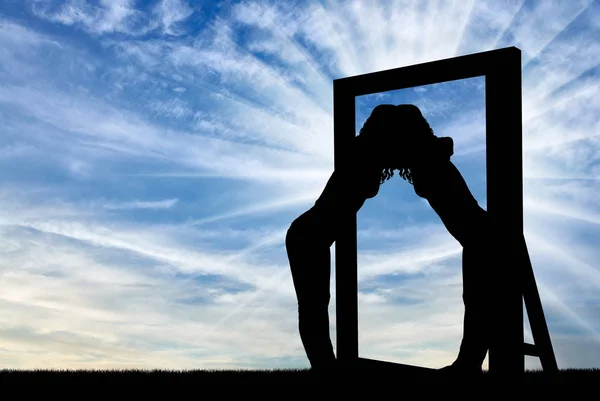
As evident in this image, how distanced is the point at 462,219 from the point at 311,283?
136 centimetres

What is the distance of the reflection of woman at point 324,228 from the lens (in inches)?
262

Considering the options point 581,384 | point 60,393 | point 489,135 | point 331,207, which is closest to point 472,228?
point 489,135

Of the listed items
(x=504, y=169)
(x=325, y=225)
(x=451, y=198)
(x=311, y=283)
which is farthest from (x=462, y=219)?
(x=311, y=283)

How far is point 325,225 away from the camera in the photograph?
6.78 m

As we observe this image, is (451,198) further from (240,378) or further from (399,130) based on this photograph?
(240,378)

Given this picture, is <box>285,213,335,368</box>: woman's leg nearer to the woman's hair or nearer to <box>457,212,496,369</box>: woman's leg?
the woman's hair

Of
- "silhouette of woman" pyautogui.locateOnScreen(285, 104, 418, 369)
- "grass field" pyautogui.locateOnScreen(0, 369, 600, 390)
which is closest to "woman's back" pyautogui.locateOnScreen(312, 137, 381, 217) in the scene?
"silhouette of woman" pyautogui.locateOnScreen(285, 104, 418, 369)

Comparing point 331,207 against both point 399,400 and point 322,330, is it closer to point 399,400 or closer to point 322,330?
point 322,330

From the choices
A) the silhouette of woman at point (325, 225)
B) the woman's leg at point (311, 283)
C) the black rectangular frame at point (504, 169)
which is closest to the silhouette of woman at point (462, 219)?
the black rectangular frame at point (504, 169)

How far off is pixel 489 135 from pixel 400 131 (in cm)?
78

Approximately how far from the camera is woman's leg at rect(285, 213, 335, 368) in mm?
6605

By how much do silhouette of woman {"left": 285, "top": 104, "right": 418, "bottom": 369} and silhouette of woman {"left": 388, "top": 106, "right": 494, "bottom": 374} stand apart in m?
0.24

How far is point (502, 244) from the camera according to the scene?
6.23 m

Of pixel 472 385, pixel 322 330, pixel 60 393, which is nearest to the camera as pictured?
pixel 472 385
